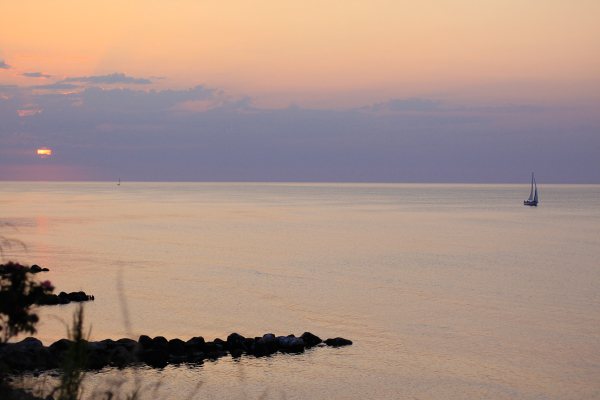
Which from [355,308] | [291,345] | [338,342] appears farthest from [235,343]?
[355,308]

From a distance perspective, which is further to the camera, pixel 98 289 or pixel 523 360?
pixel 98 289

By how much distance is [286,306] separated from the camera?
3091 centimetres

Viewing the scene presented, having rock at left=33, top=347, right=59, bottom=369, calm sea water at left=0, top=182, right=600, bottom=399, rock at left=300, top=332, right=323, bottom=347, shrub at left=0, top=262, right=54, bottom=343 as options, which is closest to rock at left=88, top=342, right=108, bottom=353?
calm sea water at left=0, top=182, right=600, bottom=399

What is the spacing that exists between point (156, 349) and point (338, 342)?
7.57 metres

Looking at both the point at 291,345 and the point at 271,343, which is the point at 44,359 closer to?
the point at 271,343

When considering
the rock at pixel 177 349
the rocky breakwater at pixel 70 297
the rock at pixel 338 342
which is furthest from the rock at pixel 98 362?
the rocky breakwater at pixel 70 297

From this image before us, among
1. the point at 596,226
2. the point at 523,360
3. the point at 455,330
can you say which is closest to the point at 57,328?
the point at 455,330

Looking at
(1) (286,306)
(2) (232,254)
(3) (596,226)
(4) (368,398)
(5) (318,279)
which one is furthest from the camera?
(3) (596,226)

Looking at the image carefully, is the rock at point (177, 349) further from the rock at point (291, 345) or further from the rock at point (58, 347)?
the rock at point (291, 345)

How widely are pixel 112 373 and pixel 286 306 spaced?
42.3 feet

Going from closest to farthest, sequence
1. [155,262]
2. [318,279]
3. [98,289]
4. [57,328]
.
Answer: [57,328]
[98,289]
[318,279]
[155,262]

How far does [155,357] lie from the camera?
20.8 meters

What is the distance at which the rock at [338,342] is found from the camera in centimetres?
2320

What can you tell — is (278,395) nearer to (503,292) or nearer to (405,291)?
(405,291)
